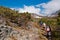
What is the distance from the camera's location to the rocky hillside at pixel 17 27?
53.2ft

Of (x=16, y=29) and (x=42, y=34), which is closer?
(x=16, y=29)

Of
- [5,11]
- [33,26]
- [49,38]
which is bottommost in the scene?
[49,38]

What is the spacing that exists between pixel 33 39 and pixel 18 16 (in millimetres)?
2989

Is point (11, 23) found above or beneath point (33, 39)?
above

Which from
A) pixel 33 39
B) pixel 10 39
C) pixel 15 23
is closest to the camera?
pixel 10 39

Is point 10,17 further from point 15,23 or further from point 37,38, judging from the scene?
point 37,38

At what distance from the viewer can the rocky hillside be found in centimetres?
1620

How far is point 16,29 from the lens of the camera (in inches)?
661

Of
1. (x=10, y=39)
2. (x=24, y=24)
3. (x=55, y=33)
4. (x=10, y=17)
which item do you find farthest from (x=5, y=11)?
(x=55, y=33)

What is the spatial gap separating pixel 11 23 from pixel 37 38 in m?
2.66

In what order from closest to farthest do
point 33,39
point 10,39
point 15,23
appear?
point 10,39 → point 33,39 → point 15,23

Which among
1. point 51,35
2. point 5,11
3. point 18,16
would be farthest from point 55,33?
point 5,11

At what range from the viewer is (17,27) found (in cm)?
1772

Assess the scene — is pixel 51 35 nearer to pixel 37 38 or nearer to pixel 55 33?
pixel 55 33
